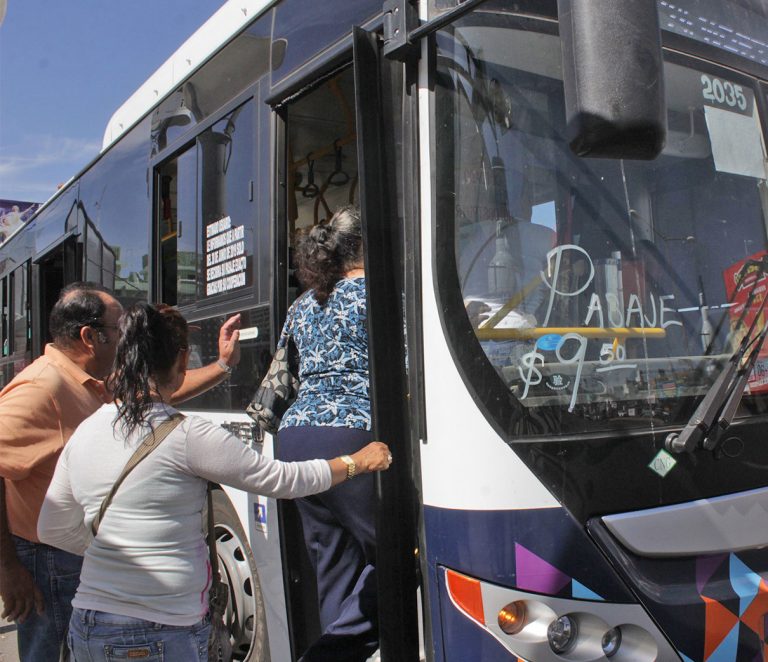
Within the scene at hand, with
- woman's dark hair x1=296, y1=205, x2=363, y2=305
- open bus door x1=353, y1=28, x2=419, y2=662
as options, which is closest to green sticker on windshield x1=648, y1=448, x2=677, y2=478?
open bus door x1=353, y1=28, x2=419, y2=662

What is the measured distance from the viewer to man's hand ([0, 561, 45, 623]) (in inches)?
105

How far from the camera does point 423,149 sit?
86.5 inches

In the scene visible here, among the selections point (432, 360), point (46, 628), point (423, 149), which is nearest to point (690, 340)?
point (432, 360)

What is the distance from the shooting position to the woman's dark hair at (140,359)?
211 centimetres

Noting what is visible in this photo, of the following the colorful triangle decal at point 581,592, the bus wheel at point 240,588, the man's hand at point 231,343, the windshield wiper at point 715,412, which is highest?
the man's hand at point 231,343

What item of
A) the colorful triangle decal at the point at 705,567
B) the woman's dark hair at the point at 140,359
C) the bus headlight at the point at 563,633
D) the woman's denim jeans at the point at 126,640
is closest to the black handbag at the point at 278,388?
the woman's dark hair at the point at 140,359

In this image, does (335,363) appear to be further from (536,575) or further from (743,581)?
(743,581)

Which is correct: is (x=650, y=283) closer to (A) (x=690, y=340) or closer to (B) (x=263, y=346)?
(A) (x=690, y=340)

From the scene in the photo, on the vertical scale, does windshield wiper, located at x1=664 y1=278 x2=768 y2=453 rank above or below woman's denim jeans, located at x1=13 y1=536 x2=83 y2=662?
above

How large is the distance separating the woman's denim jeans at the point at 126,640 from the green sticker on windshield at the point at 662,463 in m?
1.35

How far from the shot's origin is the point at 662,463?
6.87ft

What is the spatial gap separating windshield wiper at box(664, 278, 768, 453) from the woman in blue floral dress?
96 cm

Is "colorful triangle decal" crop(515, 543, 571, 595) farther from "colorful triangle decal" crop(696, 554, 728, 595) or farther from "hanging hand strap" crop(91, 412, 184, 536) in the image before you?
"hanging hand strap" crop(91, 412, 184, 536)

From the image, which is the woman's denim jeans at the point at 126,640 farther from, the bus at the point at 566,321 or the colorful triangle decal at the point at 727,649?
the colorful triangle decal at the point at 727,649
